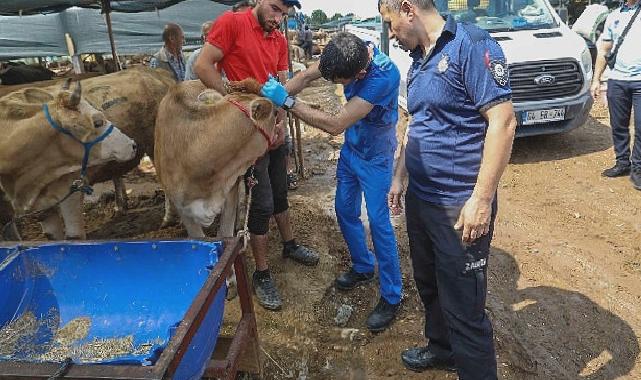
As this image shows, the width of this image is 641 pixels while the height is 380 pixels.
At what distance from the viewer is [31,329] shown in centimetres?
261

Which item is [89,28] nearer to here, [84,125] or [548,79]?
[84,125]

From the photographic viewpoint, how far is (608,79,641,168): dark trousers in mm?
5375

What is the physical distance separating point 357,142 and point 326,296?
1.22 m

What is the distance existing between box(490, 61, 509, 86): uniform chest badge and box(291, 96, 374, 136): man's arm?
1.02 meters

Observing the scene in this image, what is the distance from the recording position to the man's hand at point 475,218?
2.09m

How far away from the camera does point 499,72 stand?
6.73 feet

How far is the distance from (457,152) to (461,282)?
1.97 feet

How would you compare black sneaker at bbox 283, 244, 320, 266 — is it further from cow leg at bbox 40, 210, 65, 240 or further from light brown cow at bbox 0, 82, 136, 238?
cow leg at bbox 40, 210, 65, 240

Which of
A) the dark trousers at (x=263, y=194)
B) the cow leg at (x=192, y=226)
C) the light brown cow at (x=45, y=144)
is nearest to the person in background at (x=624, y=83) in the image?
the dark trousers at (x=263, y=194)

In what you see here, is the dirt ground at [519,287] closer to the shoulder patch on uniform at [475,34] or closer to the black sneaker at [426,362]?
the black sneaker at [426,362]

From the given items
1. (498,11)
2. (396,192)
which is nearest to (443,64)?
(396,192)

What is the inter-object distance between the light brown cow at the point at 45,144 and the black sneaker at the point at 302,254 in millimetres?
1500

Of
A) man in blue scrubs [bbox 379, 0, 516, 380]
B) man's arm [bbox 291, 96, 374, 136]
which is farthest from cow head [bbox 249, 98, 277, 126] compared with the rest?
man in blue scrubs [bbox 379, 0, 516, 380]

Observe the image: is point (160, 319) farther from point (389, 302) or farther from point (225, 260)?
point (389, 302)
